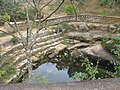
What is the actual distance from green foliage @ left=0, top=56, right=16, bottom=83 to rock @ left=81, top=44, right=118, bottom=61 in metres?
4.62

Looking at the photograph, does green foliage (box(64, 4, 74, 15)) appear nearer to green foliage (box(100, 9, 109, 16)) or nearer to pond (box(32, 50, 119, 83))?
green foliage (box(100, 9, 109, 16))

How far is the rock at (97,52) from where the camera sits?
14.9 meters

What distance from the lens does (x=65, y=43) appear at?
1766 cm

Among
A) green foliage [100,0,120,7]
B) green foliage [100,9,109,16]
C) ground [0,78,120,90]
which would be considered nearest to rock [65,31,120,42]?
green foliage [100,9,109,16]

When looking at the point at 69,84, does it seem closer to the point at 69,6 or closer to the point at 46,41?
the point at 46,41

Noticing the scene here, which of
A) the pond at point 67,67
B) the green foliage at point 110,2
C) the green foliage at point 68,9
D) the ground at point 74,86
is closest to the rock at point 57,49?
the pond at point 67,67

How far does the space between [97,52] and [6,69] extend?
19.0 ft

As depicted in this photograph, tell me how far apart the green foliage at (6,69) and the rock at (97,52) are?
4.62m

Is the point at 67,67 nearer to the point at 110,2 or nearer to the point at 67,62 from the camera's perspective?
the point at 67,62

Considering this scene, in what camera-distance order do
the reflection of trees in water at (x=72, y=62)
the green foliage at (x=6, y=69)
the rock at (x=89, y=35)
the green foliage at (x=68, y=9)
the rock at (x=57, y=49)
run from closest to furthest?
1. the green foliage at (x=6, y=69)
2. the reflection of trees in water at (x=72, y=62)
3. the rock at (x=57, y=49)
4. the rock at (x=89, y=35)
5. the green foliage at (x=68, y=9)

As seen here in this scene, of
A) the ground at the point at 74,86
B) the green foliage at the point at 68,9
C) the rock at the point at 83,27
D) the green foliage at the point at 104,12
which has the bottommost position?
the rock at the point at 83,27

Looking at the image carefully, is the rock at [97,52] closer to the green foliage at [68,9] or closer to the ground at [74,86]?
the green foliage at [68,9]

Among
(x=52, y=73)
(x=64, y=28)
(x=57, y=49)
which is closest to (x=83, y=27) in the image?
(x=64, y=28)

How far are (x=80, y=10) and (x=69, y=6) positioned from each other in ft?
5.81
